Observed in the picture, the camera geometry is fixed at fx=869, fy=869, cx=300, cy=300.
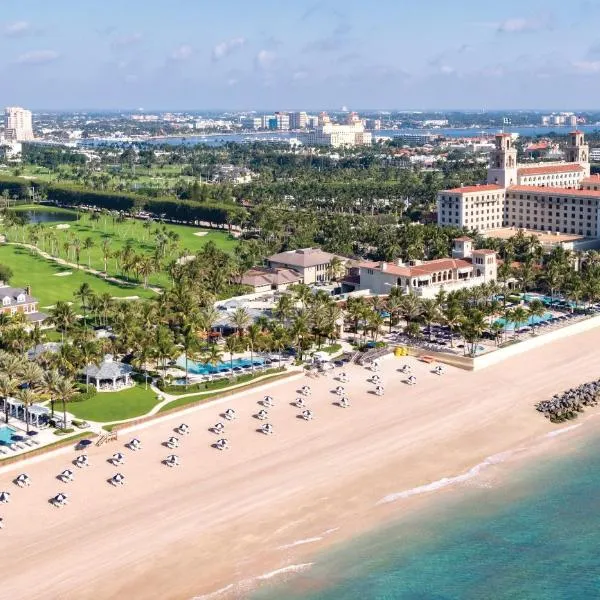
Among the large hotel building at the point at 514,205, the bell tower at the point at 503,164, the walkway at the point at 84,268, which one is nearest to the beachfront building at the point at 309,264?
the walkway at the point at 84,268

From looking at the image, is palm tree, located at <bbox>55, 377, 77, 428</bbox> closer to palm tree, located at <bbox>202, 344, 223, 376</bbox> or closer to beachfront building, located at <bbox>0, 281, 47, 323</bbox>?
palm tree, located at <bbox>202, 344, 223, 376</bbox>

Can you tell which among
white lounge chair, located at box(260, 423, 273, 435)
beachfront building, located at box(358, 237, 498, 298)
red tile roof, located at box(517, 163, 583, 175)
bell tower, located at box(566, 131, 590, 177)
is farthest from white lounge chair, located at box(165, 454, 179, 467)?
bell tower, located at box(566, 131, 590, 177)

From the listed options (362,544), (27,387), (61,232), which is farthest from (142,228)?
(362,544)

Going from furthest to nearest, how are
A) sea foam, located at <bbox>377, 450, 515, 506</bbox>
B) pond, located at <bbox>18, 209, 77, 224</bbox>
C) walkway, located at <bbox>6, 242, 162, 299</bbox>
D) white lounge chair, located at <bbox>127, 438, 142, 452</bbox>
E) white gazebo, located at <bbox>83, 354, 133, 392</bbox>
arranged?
pond, located at <bbox>18, 209, 77, 224</bbox> → walkway, located at <bbox>6, 242, 162, 299</bbox> → white gazebo, located at <bbox>83, 354, 133, 392</bbox> → white lounge chair, located at <bbox>127, 438, 142, 452</bbox> → sea foam, located at <bbox>377, 450, 515, 506</bbox>

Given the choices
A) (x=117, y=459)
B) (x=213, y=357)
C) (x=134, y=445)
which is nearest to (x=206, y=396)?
(x=213, y=357)

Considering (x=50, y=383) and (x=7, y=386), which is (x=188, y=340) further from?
(x=7, y=386)

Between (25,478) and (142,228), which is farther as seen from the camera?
(142,228)

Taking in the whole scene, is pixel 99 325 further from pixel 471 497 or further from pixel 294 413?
pixel 471 497
